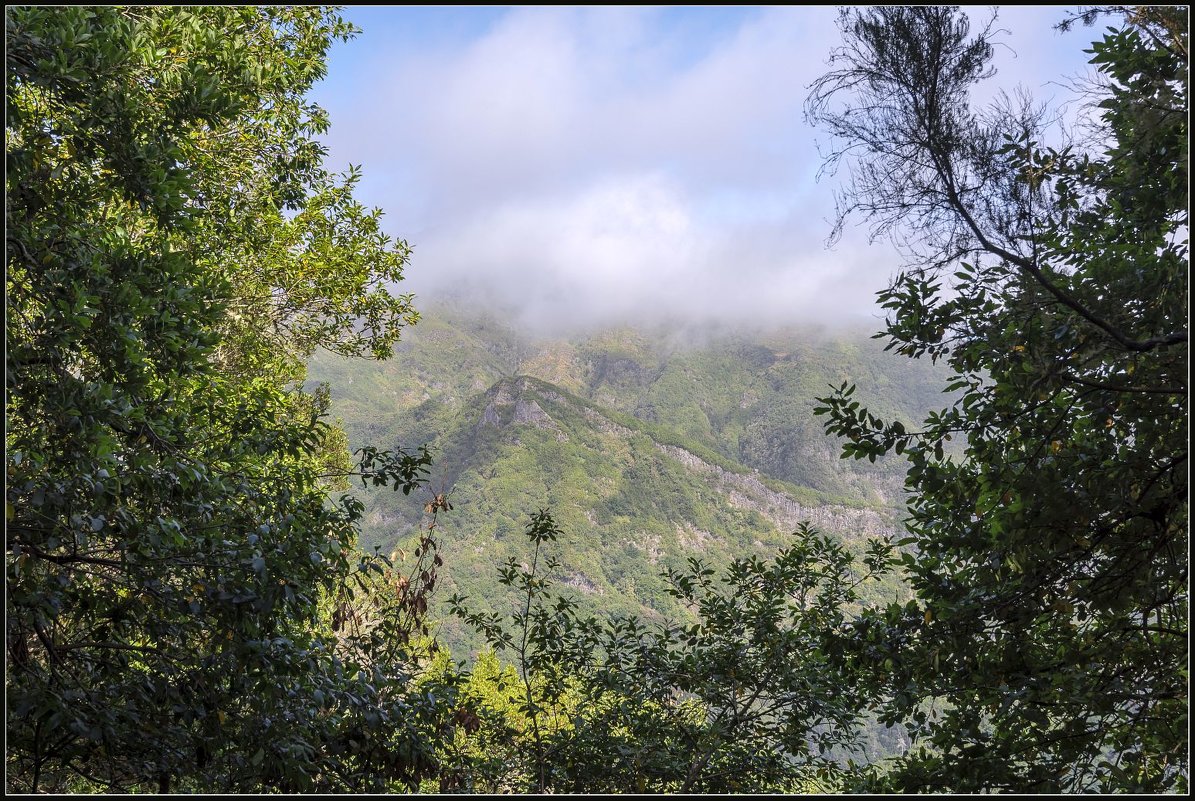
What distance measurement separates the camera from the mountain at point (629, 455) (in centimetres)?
4172

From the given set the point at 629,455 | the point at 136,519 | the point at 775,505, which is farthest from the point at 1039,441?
the point at 775,505

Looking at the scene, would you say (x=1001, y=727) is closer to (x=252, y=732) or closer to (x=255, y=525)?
(x=252, y=732)

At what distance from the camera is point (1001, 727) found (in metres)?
3.09

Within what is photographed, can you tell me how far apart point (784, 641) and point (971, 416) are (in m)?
1.78

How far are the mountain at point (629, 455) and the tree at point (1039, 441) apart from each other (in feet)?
2.19

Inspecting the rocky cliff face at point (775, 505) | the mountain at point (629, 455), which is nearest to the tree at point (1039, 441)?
the mountain at point (629, 455)

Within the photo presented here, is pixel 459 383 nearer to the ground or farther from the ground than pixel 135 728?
farther from the ground

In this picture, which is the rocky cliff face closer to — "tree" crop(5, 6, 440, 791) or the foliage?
the foliage

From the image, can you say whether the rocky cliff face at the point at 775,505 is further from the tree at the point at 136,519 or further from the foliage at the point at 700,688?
the tree at the point at 136,519

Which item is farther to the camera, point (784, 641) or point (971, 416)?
point (784, 641)

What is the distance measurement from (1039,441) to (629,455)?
61.5 meters

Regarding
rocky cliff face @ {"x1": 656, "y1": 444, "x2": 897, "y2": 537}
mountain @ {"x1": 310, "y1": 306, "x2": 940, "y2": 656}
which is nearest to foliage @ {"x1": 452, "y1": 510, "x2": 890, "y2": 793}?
mountain @ {"x1": 310, "y1": 306, "x2": 940, "y2": 656}

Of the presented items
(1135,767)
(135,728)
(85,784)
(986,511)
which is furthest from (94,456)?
(1135,767)

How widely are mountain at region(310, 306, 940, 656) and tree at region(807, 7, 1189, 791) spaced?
668 mm
